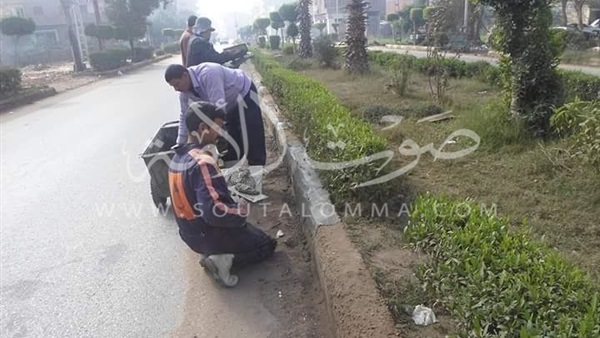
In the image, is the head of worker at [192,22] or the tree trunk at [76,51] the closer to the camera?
the head of worker at [192,22]

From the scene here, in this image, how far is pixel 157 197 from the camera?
15.7 feet

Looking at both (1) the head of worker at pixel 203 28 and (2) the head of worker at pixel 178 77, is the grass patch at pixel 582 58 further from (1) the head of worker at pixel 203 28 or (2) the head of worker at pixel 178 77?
(2) the head of worker at pixel 178 77

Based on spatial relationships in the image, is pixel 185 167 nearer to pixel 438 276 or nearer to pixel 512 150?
pixel 438 276

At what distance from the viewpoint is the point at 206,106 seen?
11.2ft

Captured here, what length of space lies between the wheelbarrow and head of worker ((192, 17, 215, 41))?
209 centimetres

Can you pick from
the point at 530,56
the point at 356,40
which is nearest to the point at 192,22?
the point at 530,56

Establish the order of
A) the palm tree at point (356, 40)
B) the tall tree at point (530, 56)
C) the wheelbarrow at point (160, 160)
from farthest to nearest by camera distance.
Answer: the palm tree at point (356, 40), the tall tree at point (530, 56), the wheelbarrow at point (160, 160)

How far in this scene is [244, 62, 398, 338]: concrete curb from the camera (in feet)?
7.77

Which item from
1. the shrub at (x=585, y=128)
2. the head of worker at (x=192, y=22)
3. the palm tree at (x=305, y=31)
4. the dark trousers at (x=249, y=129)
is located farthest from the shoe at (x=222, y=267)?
the palm tree at (x=305, y=31)

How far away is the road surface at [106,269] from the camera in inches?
119

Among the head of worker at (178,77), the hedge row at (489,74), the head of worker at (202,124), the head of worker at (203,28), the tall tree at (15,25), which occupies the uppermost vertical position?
the tall tree at (15,25)

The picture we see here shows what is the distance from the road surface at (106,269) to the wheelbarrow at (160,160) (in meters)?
0.23

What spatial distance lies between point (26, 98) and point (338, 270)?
14723 mm

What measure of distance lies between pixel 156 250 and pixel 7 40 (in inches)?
1604
